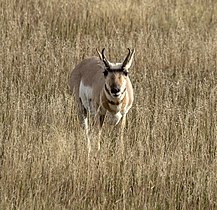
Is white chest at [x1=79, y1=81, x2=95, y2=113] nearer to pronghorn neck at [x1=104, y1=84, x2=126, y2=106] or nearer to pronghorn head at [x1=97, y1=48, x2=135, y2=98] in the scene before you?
pronghorn neck at [x1=104, y1=84, x2=126, y2=106]

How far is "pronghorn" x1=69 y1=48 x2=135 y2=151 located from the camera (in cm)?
547

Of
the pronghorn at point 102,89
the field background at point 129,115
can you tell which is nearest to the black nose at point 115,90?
the pronghorn at point 102,89

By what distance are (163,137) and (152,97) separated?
1429 millimetres

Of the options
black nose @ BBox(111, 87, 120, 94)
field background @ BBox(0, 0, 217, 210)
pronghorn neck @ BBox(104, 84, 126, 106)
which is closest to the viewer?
field background @ BBox(0, 0, 217, 210)

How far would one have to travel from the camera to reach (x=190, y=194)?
478 centimetres

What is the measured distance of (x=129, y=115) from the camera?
6.57 meters

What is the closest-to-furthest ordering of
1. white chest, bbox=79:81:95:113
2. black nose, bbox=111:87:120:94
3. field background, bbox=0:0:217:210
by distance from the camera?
field background, bbox=0:0:217:210 < black nose, bbox=111:87:120:94 < white chest, bbox=79:81:95:113

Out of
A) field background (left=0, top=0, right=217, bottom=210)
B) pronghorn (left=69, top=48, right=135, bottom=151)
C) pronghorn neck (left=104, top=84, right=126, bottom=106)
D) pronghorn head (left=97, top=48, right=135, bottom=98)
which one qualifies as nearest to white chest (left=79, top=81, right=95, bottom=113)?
pronghorn (left=69, top=48, right=135, bottom=151)

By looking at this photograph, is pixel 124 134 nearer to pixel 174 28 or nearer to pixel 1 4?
pixel 174 28

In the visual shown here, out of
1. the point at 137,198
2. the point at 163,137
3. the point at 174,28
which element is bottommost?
the point at 137,198

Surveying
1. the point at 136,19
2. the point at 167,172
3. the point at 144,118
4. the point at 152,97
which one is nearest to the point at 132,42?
the point at 136,19

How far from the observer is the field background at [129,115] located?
4.76 meters

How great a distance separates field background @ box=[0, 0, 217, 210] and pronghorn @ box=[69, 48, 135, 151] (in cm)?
→ 16

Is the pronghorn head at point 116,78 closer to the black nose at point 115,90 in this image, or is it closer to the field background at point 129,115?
the black nose at point 115,90
